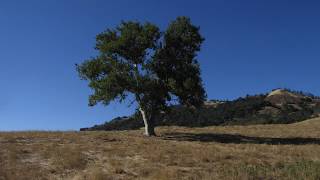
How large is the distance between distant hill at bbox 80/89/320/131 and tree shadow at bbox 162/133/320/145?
49.4m

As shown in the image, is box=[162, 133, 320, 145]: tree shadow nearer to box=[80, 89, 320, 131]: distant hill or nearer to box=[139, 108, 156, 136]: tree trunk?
box=[139, 108, 156, 136]: tree trunk

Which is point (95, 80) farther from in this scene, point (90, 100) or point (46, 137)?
point (46, 137)

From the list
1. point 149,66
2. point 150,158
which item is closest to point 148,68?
point 149,66

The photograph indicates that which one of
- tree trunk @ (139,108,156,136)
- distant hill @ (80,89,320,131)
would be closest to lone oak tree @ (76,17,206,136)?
tree trunk @ (139,108,156,136)

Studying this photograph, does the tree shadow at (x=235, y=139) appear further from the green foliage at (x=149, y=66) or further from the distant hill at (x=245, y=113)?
the distant hill at (x=245, y=113)

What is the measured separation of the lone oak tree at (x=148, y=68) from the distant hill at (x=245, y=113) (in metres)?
50.1

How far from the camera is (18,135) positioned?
145ft

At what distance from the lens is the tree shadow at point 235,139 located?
45.0m

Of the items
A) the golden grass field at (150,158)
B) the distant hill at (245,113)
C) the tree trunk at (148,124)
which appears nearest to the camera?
the golden grass field at (150,158)

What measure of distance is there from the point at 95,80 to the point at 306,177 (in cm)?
3132

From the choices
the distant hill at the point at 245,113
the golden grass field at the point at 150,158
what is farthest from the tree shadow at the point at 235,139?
the distant hill at the point at 245,113

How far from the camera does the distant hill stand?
11153 cm

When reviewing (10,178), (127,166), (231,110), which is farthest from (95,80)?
(231,110)

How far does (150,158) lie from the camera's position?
3180 cm
